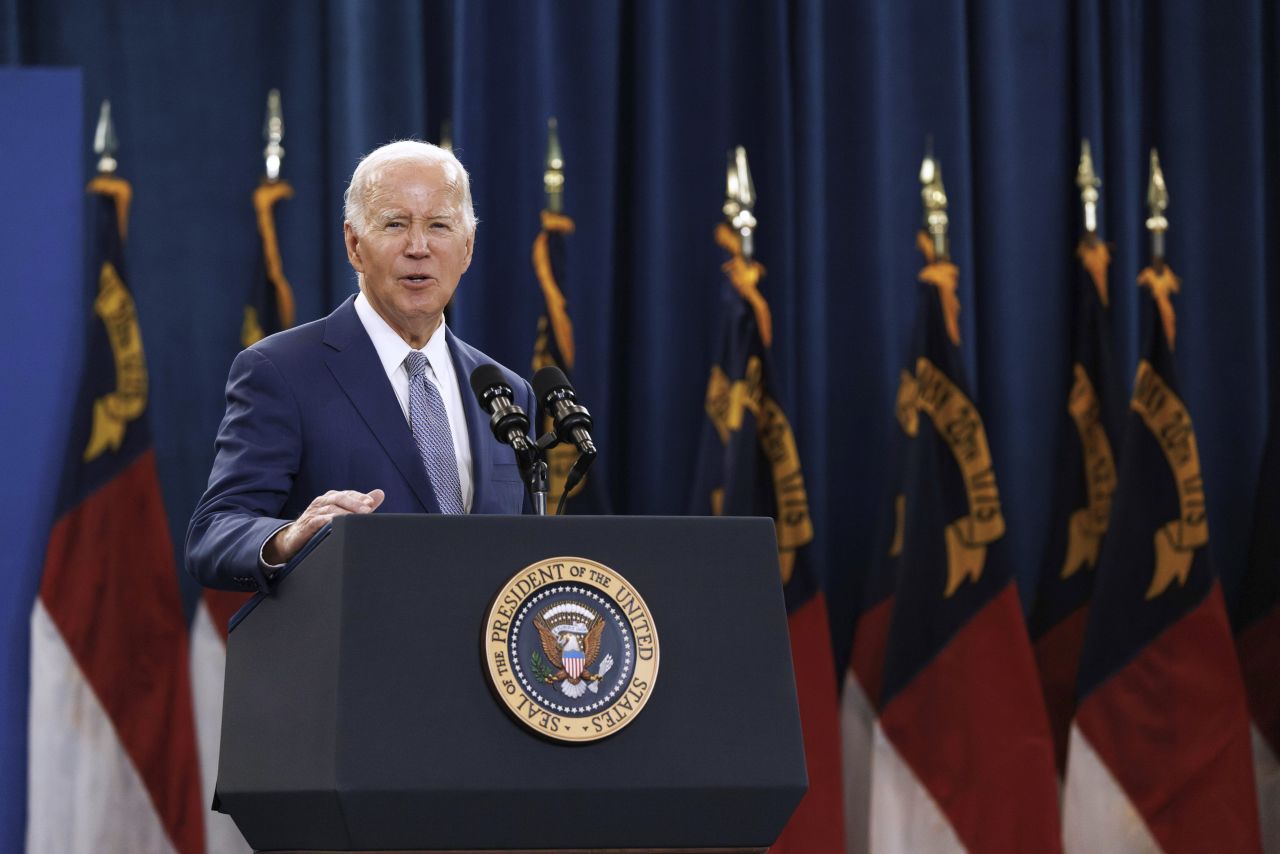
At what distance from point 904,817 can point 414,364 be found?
106 inches

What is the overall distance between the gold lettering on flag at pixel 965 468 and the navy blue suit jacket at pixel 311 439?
8.31 feet

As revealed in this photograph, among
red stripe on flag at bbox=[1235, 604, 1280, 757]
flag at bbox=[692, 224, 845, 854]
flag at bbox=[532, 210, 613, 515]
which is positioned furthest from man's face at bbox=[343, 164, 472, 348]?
red stripe on flag at bbox=[1235, 604, 1280, 757]

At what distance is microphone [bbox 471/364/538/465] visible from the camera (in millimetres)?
1919

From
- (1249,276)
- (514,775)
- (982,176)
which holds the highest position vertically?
(982,176)

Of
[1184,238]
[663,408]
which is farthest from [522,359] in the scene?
[1184,238]

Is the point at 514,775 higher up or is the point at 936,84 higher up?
the point at 936,84

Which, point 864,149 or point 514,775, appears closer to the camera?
point 514,775

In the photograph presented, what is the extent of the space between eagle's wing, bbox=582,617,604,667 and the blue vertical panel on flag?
314cm

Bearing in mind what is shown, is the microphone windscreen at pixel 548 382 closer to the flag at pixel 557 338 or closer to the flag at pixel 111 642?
the flag at pixel 557 338

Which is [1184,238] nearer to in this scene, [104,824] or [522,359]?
[522,359]

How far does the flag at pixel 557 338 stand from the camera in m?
4.49

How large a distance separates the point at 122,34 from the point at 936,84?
8.85ft

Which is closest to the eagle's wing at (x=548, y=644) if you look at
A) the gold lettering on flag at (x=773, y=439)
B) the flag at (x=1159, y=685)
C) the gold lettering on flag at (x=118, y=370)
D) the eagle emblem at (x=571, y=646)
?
the eagle emblem at (x=571, y=646)

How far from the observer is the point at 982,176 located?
532 cm
